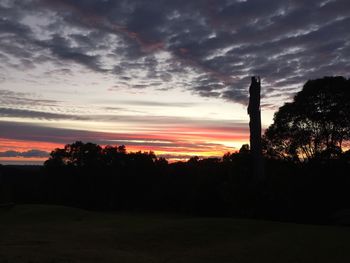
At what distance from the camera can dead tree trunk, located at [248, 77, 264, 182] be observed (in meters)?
37.6

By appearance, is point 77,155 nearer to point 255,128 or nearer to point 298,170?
point 255,128

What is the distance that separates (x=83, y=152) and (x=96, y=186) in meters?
6.51

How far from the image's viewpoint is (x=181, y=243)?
73.1 ft

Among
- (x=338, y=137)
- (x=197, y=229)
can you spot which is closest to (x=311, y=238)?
(x=197, y=229)

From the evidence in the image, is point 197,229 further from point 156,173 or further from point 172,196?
point 156,173

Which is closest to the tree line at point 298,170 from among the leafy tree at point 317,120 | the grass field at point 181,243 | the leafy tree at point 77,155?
the leafy tree at point 317,120

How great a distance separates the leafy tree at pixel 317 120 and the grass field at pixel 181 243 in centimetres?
894

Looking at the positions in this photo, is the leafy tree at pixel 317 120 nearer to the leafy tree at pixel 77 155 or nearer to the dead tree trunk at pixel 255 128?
the dead tree trunk at pixel 255 128

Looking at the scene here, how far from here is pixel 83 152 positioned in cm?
6912

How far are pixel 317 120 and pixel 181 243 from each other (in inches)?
648

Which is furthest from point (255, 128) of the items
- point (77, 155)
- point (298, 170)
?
point (77, 155)

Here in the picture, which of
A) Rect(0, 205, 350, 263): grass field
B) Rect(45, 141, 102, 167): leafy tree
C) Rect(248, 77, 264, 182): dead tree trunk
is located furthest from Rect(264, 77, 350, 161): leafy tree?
Rect(45, 141, 102, 167): leafy tree

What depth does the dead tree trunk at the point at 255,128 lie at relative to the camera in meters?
37.6

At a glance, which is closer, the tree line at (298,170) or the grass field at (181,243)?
the grass field at (181,243)
